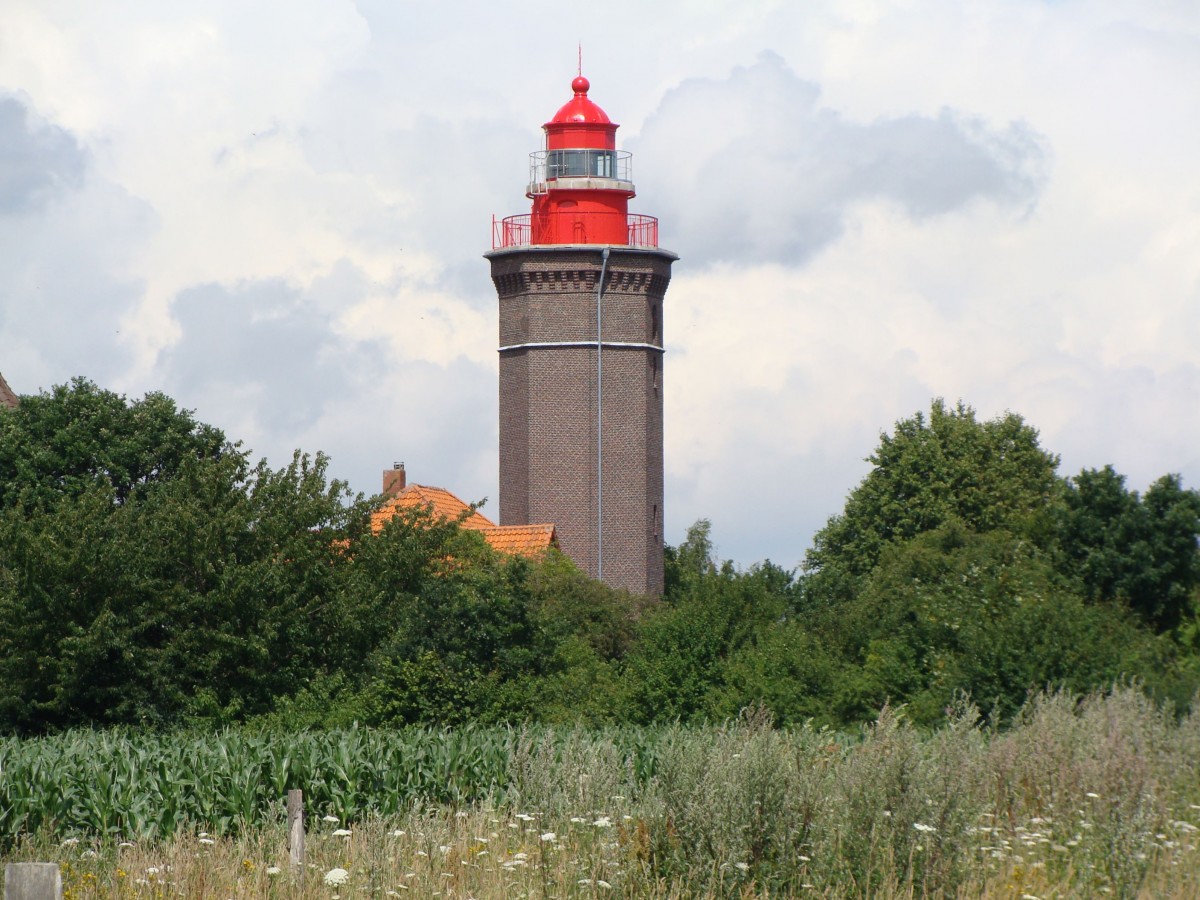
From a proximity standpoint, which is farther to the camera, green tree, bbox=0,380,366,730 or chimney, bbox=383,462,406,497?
chimney, bbox=383,462,406,497

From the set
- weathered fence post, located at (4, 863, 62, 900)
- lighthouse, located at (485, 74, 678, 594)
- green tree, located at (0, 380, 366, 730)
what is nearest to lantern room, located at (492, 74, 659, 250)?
lighthouse, located at (485, 74, 678, 594)

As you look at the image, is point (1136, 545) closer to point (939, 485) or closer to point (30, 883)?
point (939, 485)

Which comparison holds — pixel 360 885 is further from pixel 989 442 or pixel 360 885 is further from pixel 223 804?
pixel 989 442

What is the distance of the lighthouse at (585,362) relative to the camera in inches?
2016

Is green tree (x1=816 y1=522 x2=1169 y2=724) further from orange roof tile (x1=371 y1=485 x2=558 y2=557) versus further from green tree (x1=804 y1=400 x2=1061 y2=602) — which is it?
green tree (x1=804 y1=400 x2=1061 y2=602)

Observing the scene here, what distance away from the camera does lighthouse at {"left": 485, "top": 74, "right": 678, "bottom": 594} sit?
51.2 m

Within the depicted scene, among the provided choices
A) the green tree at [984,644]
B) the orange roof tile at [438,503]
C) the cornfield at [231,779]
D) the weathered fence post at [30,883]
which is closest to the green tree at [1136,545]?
the green tree at [984,644]

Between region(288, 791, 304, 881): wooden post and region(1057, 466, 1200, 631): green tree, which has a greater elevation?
region(1057, 466, 1200, 631): green tree

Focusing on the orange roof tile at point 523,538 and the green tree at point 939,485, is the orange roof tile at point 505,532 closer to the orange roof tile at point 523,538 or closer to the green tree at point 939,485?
the orange roof tile at point 523,538

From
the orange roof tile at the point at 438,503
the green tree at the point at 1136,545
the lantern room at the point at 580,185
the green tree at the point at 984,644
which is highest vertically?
the lantern room at the point at 580,185

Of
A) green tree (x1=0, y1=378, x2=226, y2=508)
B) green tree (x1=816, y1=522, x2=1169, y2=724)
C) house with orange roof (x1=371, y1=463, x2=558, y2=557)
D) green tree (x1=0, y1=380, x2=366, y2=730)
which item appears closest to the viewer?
green tree (x1=816, y1=522, x2=1169, y2=724)

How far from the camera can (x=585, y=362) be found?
5159cm

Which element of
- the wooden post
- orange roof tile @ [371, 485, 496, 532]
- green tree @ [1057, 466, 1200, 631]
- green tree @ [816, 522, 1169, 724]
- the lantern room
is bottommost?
the wooden post

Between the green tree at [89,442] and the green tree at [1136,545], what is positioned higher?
the green tree at [89,442]
